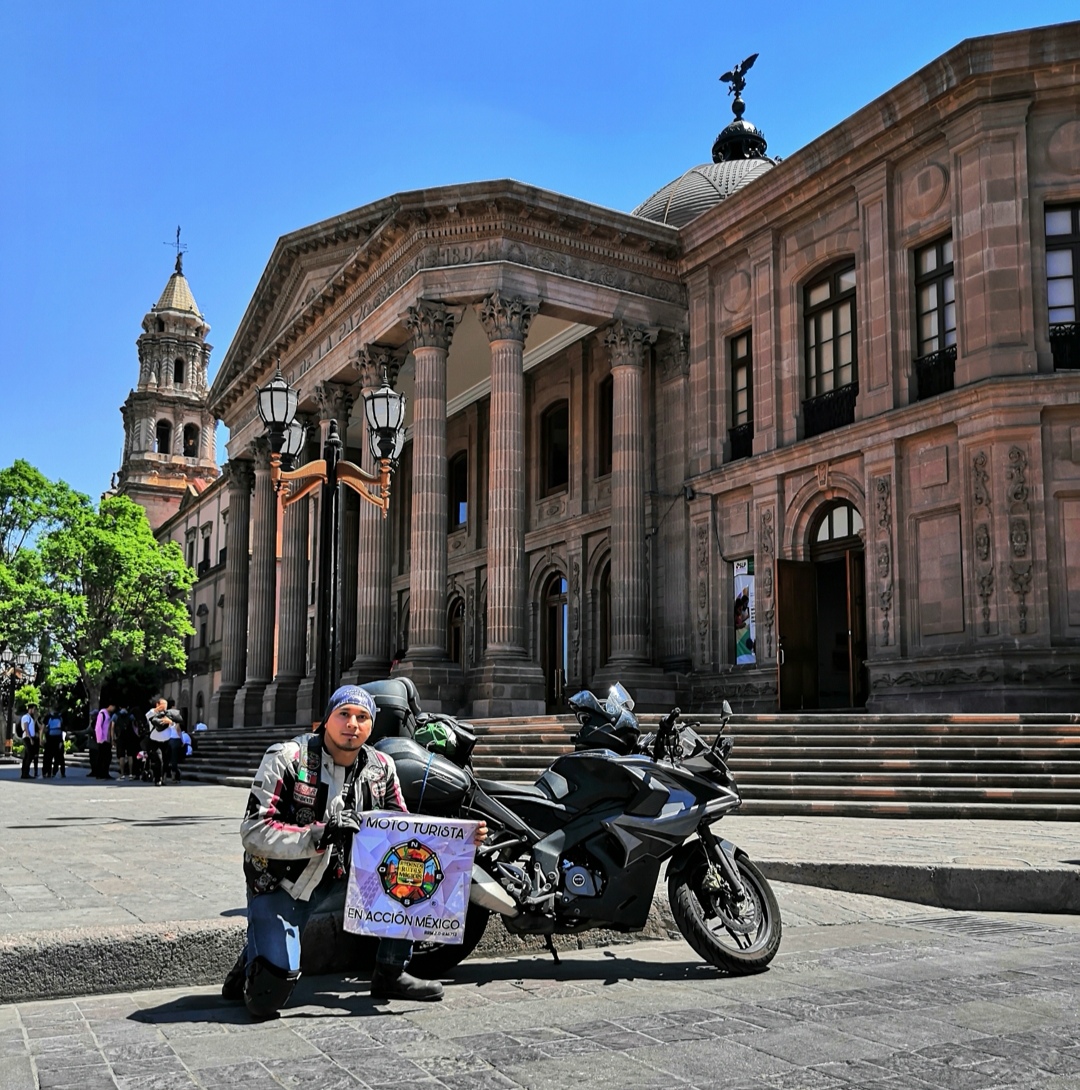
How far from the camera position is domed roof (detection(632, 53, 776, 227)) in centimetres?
3083

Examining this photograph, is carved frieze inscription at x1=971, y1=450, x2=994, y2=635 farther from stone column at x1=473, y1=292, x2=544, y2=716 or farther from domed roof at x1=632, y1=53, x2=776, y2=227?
domed roof at x1=632, y1=53, x2=776, y2=227

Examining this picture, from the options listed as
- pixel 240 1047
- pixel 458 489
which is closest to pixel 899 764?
pixel 240 1047

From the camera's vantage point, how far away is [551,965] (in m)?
5.79

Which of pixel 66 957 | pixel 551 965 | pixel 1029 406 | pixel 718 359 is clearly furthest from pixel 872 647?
pixel 66 957

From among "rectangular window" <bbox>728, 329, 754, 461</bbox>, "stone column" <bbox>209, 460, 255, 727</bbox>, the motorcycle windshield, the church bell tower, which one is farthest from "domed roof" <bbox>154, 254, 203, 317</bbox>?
the motorcycle windshield

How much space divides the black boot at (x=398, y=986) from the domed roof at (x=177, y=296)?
74876 mm

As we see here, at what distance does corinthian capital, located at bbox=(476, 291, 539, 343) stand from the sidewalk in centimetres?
1241

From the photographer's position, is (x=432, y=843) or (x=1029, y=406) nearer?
(x=432, y=843)

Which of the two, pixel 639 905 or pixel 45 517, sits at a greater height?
pixel 45 517

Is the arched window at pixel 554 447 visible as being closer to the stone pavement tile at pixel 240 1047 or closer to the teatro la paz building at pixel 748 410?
the teatro la paz building at pixel 748 410

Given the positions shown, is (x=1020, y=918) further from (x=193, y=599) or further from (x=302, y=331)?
(x=193, y=599)

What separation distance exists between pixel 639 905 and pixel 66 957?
249 cm

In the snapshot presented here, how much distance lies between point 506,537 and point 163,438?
181ft

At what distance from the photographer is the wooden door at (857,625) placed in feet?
68.5
